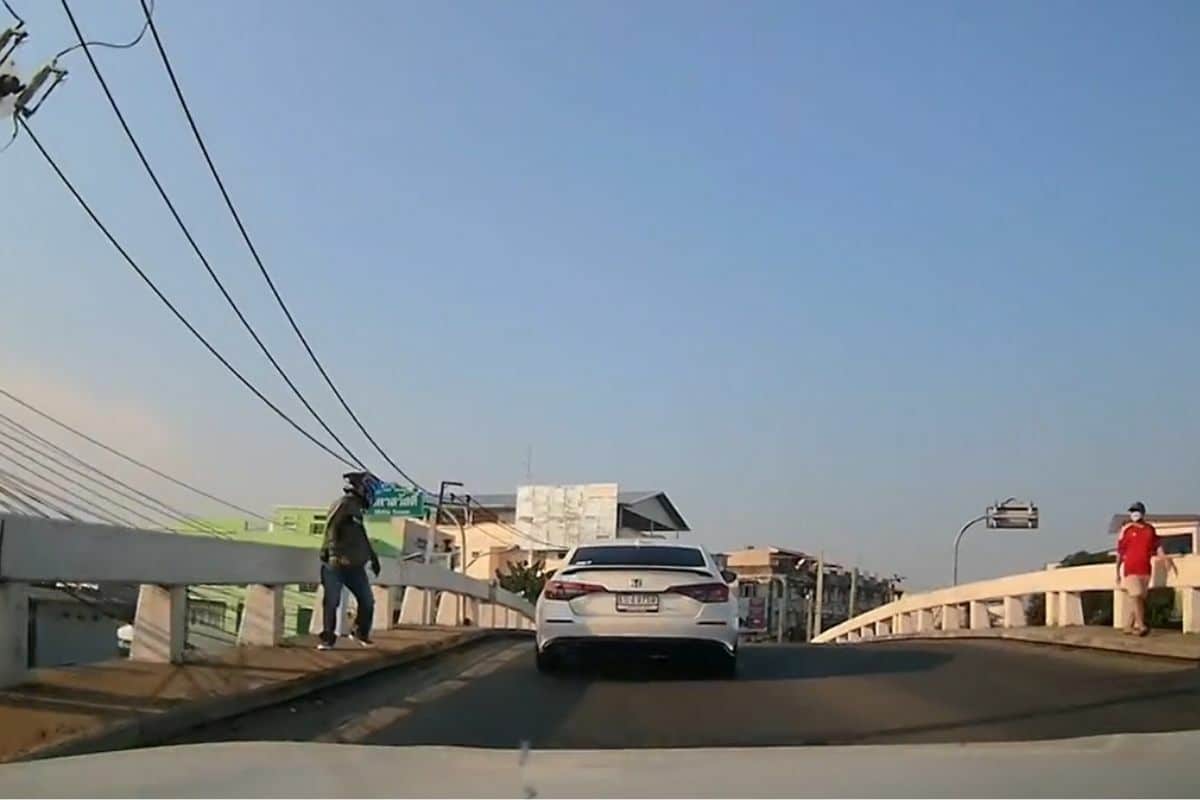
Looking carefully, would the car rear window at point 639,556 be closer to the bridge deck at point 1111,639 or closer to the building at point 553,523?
the bridge deck at point 1111,639

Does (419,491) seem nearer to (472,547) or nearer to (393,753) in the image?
(472,547)

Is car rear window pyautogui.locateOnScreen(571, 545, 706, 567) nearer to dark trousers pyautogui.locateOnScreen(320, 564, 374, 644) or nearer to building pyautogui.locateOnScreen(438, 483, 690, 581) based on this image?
dark trousers pyautogui.locateOnScreen(320, 564, 374, 644)

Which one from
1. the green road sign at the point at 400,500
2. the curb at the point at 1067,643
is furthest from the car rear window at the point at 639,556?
the green road sign at the point at 400,500

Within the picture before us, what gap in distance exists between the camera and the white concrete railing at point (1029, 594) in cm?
1555

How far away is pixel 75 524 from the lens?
7.73m

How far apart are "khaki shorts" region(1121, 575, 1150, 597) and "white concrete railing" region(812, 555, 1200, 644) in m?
0.29

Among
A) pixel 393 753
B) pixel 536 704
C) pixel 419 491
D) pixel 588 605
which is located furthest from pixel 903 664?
pixel 419 491

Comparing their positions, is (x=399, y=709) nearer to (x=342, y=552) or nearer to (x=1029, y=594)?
(x=342, y=552)

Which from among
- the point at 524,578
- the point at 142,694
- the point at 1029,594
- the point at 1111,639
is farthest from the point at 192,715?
the point at 524,578

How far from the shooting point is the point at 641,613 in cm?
1201

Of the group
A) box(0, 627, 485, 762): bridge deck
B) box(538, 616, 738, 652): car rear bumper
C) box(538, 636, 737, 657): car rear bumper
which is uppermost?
box(538, 616, 738, 652): car rear bumper

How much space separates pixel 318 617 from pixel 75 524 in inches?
264

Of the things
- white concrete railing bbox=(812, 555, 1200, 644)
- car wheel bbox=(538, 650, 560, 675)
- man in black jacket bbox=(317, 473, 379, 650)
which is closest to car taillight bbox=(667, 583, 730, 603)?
car wheel bbox=(538, 650, 560, 675)

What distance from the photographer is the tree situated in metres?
65.4
